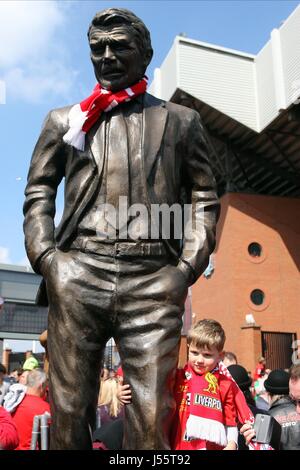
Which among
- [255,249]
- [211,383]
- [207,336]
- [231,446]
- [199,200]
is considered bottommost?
[231,446]

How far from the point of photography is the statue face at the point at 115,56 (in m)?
2.72

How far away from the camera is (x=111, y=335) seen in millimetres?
2523

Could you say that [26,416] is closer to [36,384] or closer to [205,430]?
[36,384]

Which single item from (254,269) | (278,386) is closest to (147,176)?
(278,386)

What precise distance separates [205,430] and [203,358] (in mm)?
457

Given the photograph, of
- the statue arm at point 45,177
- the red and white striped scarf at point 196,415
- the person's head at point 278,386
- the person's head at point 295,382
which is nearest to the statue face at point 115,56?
the statue arm at point 45,177

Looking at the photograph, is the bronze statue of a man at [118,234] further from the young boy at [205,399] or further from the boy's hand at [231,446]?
the boy's hand at [231,446]

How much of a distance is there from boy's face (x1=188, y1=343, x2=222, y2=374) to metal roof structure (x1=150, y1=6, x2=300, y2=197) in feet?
53.6

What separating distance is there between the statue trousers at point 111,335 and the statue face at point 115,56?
0.92m

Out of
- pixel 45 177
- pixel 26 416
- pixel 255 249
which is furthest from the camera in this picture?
pixel 255 249

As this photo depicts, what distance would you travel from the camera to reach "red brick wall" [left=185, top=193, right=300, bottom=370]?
2250 cm

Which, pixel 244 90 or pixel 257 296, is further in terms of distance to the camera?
pixel 257 296

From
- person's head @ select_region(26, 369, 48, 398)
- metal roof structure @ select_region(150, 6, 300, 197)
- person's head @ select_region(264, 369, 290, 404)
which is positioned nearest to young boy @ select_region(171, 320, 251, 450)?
person's head @ select_region(264, 369, 290, 404)

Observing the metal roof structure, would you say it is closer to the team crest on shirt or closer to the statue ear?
the statue ear
